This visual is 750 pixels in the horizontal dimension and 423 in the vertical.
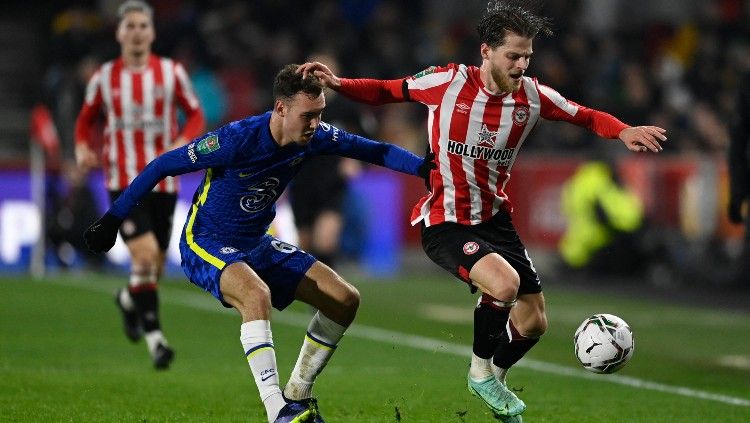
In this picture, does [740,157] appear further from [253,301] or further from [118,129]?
[253,301]

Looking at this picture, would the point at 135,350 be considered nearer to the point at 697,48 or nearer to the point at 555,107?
the point at 555,107

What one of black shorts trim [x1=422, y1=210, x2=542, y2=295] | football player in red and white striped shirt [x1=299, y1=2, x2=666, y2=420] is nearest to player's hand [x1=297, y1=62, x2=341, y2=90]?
football player in red and white striped shirt [x1=299, y1=2, x2=666, y2=420]

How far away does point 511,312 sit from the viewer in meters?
7.14

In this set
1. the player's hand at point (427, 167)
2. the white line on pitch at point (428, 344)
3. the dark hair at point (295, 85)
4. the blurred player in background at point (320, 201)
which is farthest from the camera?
the blurred player in background at point (320, 201)

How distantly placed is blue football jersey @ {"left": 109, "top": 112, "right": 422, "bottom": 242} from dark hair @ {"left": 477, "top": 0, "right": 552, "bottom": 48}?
705 mm

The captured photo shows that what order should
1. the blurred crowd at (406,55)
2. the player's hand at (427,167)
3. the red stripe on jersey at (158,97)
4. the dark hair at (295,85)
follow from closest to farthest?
the dark hair at (295,85), the player's hand at (427,167), the red stripe on jersey at (158,97), the blurred crowd at (406,55)

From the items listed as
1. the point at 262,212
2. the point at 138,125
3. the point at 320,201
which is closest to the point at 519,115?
the point at 262,212

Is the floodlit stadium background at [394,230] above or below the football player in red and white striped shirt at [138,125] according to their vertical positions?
below

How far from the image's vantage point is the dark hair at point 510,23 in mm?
6738

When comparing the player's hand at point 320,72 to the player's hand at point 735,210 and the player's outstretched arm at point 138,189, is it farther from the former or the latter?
the player's hand at point 735,210

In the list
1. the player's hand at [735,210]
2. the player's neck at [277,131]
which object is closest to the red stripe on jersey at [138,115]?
the player's neck at [277,131]

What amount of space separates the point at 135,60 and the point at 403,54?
39.2 feet

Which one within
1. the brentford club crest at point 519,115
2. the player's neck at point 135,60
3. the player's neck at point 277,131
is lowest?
the player's neck at point 135,60

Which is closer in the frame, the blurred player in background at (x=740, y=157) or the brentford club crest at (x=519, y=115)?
the brentford club crest at (x=519, y=115)
